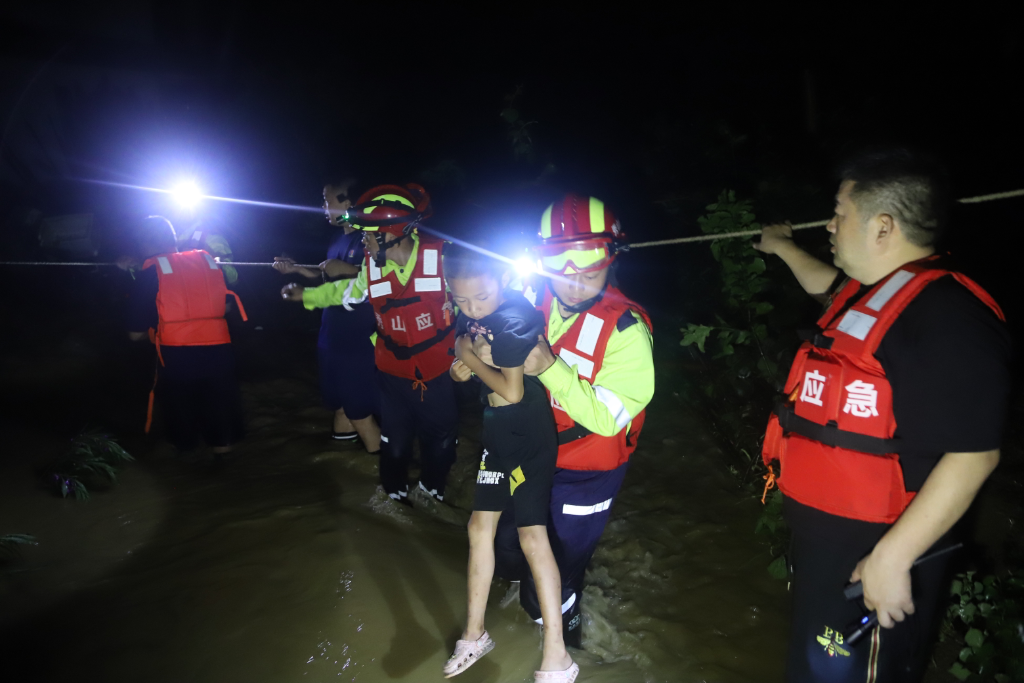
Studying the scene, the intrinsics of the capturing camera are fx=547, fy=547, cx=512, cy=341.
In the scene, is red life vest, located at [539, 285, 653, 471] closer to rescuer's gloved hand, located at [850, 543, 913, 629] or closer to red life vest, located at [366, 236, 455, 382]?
rescuer's gloved hand, located at [850, 543, 913, 629]

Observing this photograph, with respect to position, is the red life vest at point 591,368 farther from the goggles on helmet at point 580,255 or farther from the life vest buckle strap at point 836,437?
the life vest buckle strap at point 836,437

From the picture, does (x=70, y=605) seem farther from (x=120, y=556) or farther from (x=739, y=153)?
(x=739, y=153)

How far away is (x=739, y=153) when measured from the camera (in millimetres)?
6074

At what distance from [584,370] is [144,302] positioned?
4.04 meters

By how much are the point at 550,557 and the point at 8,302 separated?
1025 cm

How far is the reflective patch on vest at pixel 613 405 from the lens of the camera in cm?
231

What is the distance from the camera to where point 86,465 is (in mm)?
4246

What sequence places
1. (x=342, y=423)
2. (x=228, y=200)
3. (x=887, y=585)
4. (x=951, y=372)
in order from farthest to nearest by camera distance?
(x=228, y=200)
(x=342, y=423)
(x=887, y=585)
(x=951, y=372)

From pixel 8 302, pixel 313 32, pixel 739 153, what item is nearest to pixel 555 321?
pixel 739 153

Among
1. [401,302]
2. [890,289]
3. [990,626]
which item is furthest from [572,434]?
[990,626]

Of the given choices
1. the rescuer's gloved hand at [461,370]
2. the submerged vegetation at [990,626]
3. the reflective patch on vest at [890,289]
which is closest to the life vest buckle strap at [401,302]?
the rescuer's gloved hand at [461,370]

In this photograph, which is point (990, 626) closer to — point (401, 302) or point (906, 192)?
point (906, 192)

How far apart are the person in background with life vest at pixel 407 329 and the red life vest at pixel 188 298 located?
1.59 metres

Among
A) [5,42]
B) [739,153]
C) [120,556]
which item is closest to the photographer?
[120,556]
